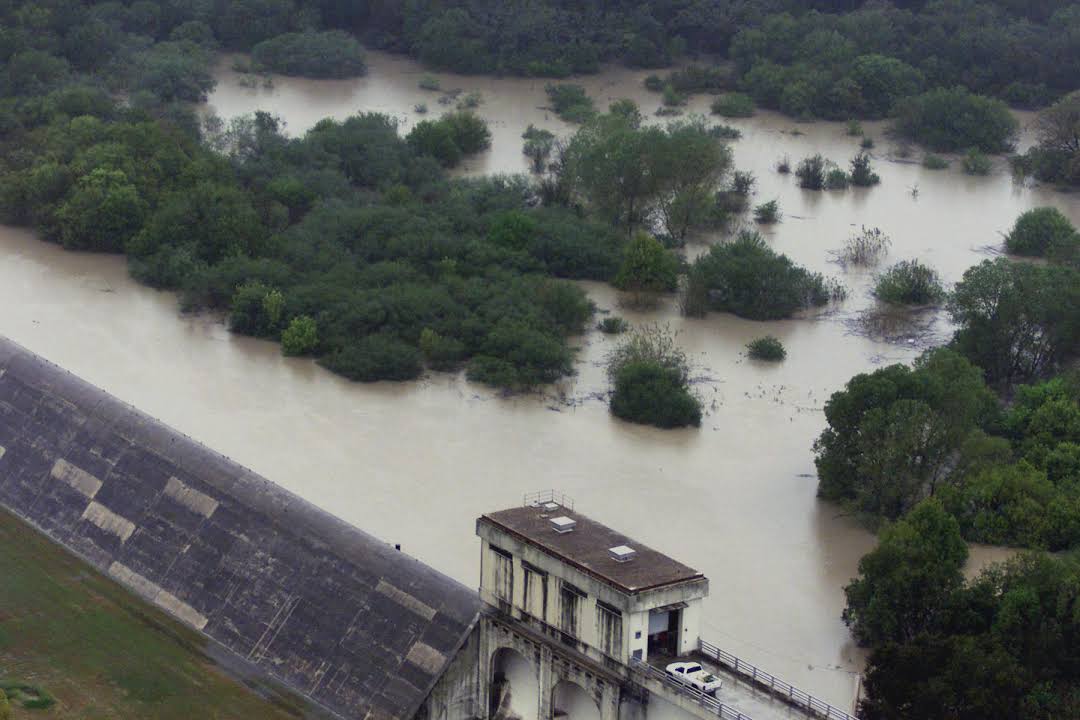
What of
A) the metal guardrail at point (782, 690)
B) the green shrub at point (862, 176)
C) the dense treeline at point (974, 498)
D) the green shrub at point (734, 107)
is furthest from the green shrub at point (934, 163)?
the metal guardrail at point (782, 690)

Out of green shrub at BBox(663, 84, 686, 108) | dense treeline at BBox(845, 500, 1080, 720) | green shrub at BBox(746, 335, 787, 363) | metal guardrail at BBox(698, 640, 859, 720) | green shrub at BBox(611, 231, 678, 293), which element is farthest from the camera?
green shrub at BBox(663, 84, 686, 108)

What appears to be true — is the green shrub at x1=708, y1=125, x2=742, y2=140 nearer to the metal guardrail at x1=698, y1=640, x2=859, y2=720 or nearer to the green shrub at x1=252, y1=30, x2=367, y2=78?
the green shrub at x1=252, y1=30, x2=367, y2=78

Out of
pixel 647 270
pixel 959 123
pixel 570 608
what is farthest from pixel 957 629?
pixel 959 123

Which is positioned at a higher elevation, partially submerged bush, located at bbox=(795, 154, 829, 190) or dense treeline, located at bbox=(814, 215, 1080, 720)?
partially submerged bush, located at bbox=(795, 154, 829, 190)

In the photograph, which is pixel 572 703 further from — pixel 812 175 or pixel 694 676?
pixel 812 175

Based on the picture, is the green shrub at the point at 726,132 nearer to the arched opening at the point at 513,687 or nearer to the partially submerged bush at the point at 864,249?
the partially submerged bush at the point at 864,249

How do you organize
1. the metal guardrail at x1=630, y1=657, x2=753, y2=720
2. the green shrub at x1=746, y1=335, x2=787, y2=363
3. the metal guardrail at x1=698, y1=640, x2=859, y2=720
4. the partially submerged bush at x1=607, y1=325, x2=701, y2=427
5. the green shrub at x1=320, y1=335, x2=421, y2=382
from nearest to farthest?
the metal guardrail at x1=630, y1=657, x2=753, y2=720, the metal guardrail at x1=698, y1=640, x2=859, y2=720, the partially submerged bush at x1=607, y1=325, x2=701, y2=427, the green shrub at x1=320, y1=335, x2=421, y2=382, the green shrub at x1=746, y1=335, x2=787, y2=363

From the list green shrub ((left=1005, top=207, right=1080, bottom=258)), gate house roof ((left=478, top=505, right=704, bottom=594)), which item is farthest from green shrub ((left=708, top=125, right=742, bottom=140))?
gate house roof ((left=478, top=505, right=704, bottom=594))

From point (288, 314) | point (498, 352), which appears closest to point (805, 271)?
point (498, 352)
